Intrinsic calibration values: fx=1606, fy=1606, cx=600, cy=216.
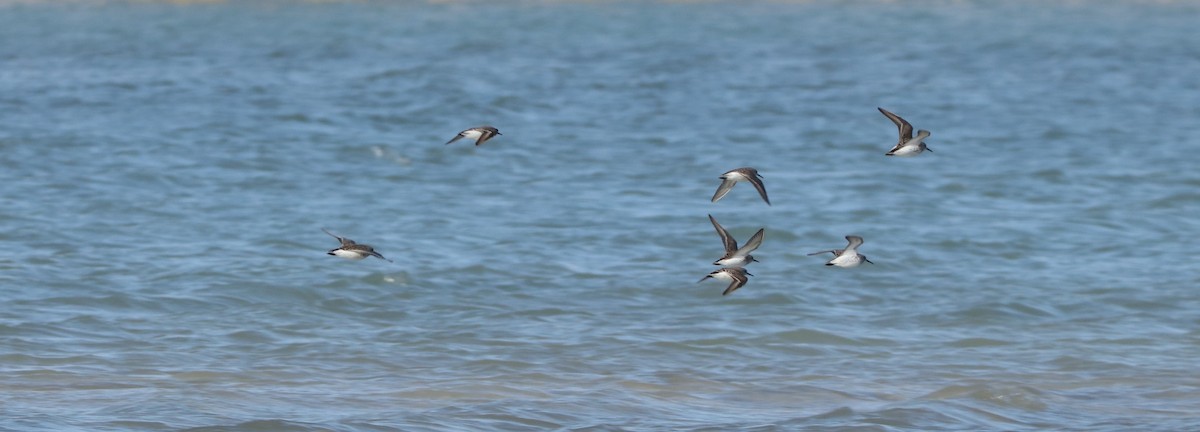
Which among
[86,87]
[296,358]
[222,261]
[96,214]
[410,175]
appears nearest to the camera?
[296,358]

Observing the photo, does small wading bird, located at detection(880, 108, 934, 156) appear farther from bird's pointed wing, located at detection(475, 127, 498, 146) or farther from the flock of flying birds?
bird's pointed wing, located at detection(475, 127, 498, 146)

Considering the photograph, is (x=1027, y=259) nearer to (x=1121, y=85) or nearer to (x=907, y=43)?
(x=1121, y=85)

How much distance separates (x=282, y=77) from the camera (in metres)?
27.6

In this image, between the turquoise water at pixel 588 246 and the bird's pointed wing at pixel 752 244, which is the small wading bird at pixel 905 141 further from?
the turquoise water at pixel 588 246

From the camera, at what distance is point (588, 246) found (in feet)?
47.1

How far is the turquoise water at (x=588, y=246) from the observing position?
9680 mm

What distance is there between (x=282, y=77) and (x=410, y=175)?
999cm

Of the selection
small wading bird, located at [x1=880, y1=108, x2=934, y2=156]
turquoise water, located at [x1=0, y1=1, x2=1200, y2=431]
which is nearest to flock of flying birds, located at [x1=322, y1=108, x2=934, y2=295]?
small wading bird, located at [x1=880, y1=108, x2=934, y2=156]

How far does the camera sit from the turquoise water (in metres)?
9.68

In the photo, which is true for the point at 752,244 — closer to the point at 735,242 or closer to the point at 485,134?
the point at 735,242

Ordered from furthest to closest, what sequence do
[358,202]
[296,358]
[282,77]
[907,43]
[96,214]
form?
1. [907,43]
2. [282,77]
3. [358,202]
4. [96,214]
5. [296,358]

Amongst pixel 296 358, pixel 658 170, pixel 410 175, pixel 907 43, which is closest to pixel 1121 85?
pixel 907 43

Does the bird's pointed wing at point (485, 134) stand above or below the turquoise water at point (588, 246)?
above

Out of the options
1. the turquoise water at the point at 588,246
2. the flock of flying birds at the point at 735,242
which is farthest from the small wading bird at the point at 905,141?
the turquoise water at the point at 588,246
